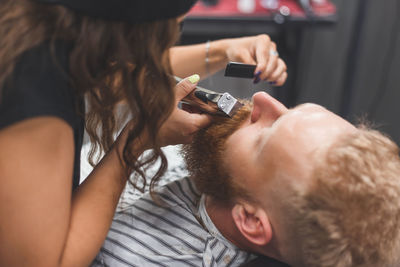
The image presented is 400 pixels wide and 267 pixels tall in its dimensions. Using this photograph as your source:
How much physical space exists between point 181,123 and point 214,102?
9cm

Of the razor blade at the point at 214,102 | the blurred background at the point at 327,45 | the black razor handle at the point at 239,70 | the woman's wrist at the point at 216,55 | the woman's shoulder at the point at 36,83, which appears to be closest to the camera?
the woman's shoulder at the point at 36,83

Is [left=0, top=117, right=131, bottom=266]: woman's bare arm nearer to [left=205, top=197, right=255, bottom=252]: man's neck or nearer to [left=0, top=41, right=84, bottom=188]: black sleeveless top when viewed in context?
[left=0, top=41, right=84, bottom=188]: black sleeveless top

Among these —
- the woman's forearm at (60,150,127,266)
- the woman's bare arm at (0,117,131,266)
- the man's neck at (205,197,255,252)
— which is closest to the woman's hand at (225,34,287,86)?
the man's neck at (205,197,255,252)

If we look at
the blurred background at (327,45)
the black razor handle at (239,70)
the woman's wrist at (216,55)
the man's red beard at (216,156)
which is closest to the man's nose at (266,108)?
the man's red beard at (216,156)

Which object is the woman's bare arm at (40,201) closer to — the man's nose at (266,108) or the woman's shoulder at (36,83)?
the woman's shoulder at (36,83)

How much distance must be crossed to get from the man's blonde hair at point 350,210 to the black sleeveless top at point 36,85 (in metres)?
0.44

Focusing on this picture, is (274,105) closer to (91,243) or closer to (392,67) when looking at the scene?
(91,243)

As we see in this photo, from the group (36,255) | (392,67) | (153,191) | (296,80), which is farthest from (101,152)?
(392,67)

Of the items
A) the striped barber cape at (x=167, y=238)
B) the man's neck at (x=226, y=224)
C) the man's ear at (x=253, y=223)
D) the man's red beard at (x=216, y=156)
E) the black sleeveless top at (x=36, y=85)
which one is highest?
the black sleeveless top at (x=36, y=85)

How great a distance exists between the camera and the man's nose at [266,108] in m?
0.85

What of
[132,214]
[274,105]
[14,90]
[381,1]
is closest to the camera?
[14,90]

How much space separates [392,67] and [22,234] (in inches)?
80.2

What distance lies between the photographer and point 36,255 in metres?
0.67

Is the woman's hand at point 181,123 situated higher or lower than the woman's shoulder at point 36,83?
lower
